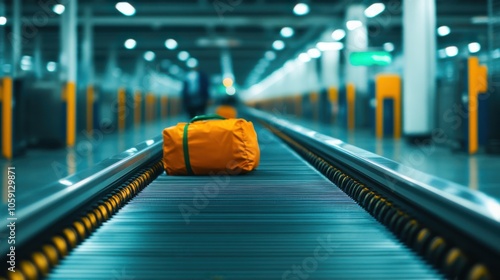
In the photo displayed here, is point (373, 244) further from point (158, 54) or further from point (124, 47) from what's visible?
point (158, 54)

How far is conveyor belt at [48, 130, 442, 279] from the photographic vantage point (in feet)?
11.3

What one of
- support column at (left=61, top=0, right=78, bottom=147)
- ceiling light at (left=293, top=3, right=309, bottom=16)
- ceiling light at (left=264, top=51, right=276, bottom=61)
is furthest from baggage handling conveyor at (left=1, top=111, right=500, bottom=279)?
ceiling light at (left=264, top=51, right=276, bottom=61)

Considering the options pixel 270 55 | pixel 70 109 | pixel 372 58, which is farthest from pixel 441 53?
pixel 70 109

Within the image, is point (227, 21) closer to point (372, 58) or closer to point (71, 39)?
point (372, 58)

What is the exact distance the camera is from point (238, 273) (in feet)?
11.2

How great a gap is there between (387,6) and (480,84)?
11.4 m

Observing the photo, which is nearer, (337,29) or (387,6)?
(387,6)

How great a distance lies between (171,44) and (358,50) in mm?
16320

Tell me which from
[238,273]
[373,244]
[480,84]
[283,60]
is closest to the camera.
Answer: [238,273]

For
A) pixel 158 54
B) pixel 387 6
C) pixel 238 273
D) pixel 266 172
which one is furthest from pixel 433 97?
pixel 158 54

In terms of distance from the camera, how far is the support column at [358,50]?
23922 millimetres

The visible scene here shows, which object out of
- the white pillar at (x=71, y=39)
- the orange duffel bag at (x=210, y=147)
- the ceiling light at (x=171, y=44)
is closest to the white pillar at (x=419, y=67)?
the white pillar at (x=71, y=39)

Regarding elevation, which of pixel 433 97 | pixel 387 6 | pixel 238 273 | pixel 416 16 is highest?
pixel 387 6

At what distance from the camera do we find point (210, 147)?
265 inches
